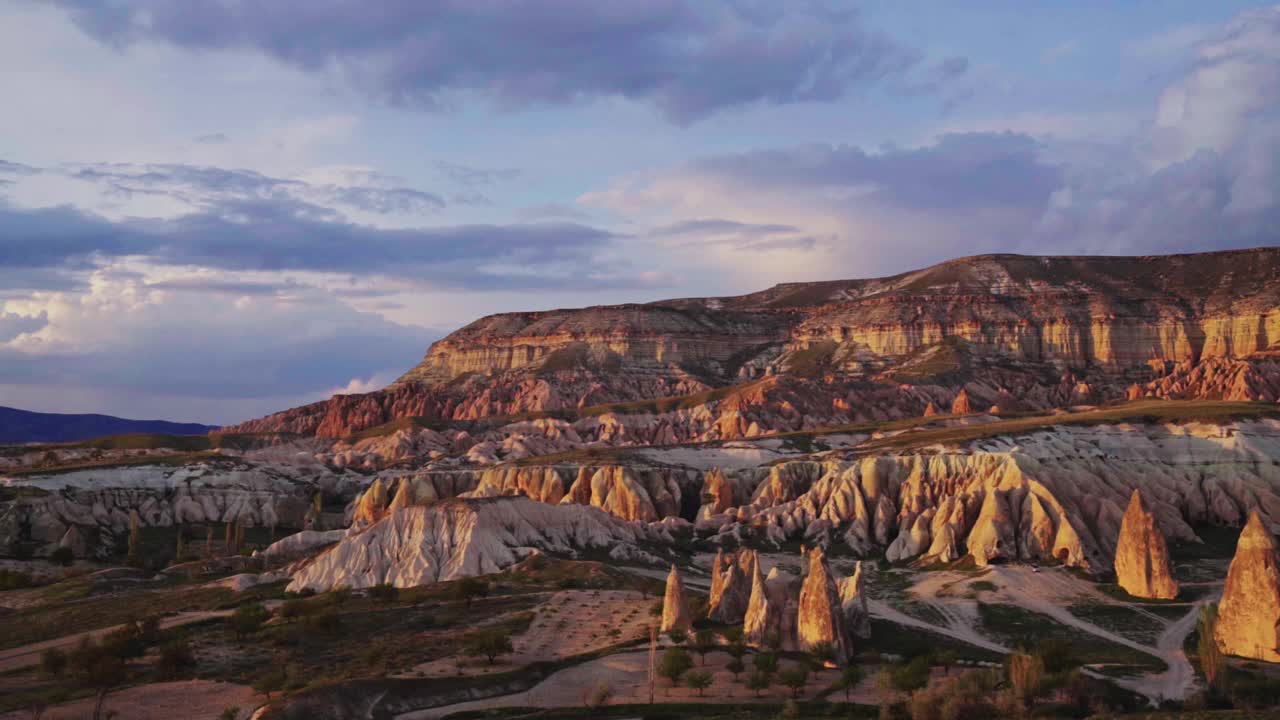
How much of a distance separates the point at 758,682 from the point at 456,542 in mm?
37804

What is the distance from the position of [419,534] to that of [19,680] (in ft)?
103

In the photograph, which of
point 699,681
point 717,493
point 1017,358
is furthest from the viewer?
point 1017,358

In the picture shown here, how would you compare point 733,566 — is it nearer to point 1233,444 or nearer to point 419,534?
point 419,534

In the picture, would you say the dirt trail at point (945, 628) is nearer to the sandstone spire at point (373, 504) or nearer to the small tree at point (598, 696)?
the small tree at point (598, 696)

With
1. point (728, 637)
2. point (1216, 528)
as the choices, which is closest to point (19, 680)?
point (728, 637)

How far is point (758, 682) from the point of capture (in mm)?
44000

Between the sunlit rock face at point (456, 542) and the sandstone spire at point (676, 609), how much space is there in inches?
943

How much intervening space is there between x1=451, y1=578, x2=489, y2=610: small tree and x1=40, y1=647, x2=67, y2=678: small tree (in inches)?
720

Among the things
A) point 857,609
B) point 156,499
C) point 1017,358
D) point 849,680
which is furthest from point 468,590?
point 1017,358

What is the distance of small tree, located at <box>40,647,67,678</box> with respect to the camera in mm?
47875

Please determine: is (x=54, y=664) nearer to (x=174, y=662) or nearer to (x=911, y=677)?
(x=174, y=662)

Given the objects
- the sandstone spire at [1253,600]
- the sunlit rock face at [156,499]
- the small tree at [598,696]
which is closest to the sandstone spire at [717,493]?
the sunlit rock face at [156,499]

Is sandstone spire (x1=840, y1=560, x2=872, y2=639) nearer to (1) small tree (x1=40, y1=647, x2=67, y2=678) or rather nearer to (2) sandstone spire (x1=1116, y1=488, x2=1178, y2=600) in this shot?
(2) sandstone spire (x1=1116, y1=488, x2=1178, y2=600)

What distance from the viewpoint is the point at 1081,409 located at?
12694cm
